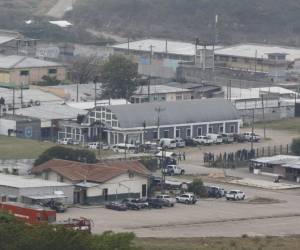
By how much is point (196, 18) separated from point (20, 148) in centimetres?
2763

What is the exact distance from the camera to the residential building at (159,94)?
2970 centimetres

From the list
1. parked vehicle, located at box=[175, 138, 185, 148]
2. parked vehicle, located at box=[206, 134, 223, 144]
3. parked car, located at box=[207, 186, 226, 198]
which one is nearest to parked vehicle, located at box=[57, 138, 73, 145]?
parked vehicle, located at box=[175, 138, 185, 148]

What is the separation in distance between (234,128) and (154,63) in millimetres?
10125

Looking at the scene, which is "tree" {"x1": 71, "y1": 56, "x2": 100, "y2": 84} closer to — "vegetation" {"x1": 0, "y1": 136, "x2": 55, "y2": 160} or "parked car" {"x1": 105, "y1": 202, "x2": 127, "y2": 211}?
"vegetation" {"x1": 0, "y1": 136, "x2": 55, "y2": 160}

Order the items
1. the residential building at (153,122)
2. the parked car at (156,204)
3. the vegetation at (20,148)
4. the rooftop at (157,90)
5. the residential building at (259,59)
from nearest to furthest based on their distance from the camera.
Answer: the parked car at (156,204) → the vegetation at (20,148) → the residential building at (153,122) → the rooftop at (157,90) → the residential building at (259,59)

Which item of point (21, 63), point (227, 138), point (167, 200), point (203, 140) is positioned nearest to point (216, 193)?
point (167, 200)

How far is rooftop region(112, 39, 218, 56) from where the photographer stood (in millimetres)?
39088

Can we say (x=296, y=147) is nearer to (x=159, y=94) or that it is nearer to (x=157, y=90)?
(x=159, y=94)

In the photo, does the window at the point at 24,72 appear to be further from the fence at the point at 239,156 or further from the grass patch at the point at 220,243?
the grass patch at the point at 220,243

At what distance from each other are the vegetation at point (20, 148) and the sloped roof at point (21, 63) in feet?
24.5

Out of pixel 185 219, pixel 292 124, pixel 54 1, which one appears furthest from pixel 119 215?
pixel 54 1

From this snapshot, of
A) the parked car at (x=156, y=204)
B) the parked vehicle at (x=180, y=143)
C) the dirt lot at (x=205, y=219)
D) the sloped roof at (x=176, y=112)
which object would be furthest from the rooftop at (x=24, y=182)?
the parked vehicle at (x=180, y=143)

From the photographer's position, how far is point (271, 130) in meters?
27.8

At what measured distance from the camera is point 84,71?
111 feet
